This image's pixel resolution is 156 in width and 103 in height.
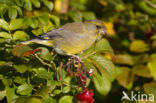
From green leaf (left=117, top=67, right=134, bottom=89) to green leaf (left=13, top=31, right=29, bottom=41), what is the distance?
1396 millimetres

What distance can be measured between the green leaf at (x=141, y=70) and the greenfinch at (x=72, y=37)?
0.75m

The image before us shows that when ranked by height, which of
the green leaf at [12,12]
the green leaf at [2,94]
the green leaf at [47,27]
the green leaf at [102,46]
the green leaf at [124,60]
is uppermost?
the green leaf at [12,12]

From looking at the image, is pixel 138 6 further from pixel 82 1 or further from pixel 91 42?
pixel 91 42

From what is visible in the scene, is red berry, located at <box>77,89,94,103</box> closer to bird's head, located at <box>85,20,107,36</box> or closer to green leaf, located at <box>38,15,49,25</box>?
green leaf, located at <box>38,15,49,25</box>

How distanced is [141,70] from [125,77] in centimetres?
21

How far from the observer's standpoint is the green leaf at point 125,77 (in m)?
3.07

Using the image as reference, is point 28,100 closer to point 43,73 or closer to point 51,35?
point 43,73

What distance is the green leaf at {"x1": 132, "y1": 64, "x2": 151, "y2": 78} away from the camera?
Result: 117 inches

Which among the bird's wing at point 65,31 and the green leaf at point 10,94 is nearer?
the green leaf at point 10,94

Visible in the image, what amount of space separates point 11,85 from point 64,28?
76cm

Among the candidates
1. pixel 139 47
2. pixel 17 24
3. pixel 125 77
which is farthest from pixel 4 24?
pixel 139 47

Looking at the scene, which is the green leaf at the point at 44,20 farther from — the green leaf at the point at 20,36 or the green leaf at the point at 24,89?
the green leaf at the point at 24,89

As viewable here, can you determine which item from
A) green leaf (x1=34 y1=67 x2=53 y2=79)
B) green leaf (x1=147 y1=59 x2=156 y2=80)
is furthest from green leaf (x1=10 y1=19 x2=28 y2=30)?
green leaf (x1=147 y1=59 x2=156 y2=80)

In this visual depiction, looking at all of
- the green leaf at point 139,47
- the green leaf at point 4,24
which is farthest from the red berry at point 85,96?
the green leaf at point 139,47
